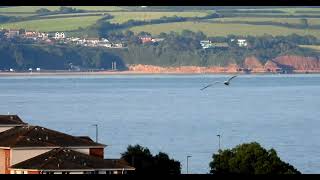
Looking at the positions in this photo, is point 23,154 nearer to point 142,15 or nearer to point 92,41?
point 92,41

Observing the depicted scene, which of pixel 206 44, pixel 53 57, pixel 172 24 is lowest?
pixel 53 57

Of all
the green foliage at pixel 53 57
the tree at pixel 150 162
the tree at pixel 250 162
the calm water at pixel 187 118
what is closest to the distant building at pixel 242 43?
the green foliage at pixel 53 57

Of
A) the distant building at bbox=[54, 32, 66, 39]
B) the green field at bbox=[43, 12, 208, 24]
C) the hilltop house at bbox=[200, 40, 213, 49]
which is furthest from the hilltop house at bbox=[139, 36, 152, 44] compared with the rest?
the distant building at bbox=[54, 32, 66, 39]

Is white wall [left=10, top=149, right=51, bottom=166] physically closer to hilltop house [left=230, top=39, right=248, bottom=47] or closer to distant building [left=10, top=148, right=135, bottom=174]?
distant building [left=10, top=148, right=135, bottom=174]

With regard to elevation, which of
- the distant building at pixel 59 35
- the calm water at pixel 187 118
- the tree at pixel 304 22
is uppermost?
the tree at pixel 304 22

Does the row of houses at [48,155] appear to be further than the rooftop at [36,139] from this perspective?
No

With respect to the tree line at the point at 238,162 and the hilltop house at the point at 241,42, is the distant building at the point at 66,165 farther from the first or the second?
the hilltop house at the point at 241,42

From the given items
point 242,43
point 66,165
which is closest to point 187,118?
point 66,165

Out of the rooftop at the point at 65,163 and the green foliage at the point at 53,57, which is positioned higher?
the green foliage at the point at 53,57
